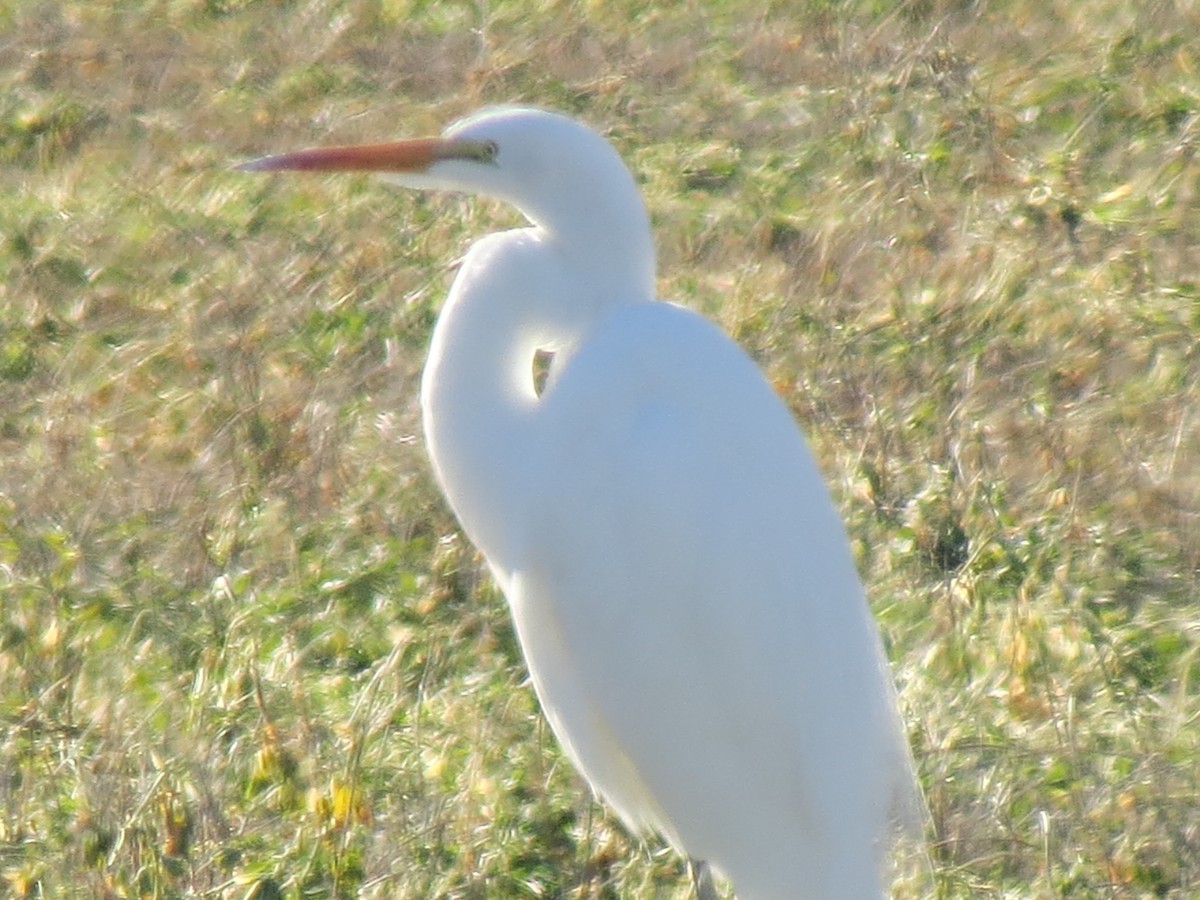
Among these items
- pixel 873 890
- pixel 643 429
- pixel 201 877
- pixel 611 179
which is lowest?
pixel 201 877

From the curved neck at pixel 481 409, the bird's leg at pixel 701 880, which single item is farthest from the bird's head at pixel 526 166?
the bird's leg at pixel 701 880

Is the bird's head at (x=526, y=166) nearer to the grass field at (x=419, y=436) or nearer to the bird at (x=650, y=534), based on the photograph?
the bird at (x=650, y=534)

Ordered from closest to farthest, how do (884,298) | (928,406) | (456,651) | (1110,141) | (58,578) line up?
(456,651) < (58,578) < (928,406) < (884,298) < (1110,141)

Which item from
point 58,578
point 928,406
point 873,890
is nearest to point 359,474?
point 58,578

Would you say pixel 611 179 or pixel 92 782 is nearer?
pixel 611 179

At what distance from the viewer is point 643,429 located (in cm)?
241

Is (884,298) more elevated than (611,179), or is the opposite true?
(611,179)

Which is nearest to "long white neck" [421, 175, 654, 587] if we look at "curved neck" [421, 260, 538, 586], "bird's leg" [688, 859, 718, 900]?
"curved neck" [421, 260, 538, 586]

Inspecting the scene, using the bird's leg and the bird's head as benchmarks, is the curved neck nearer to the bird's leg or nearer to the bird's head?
the bird's head

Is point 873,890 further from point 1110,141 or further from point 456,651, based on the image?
point 1110,141

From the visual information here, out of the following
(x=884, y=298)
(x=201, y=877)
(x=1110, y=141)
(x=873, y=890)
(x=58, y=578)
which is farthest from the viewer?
(x=1110, y=141)

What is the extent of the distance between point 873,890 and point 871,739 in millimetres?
187

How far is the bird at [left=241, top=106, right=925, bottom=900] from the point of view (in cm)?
235

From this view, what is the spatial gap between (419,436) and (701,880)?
1.55m
